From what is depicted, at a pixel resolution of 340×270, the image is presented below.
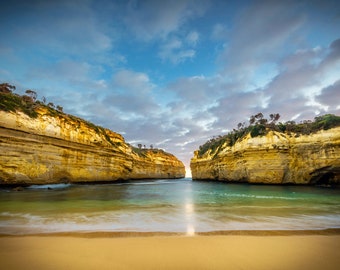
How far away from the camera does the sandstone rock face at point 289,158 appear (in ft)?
72.5

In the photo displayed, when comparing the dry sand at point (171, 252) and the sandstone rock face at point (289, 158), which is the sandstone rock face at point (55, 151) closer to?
the dry sand at point (171, 252)

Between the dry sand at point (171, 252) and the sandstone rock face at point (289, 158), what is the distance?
23.2m

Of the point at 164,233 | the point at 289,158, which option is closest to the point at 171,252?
the point at 164,233

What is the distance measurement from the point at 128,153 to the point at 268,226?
34.4 meters

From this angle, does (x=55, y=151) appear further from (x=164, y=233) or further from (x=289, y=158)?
(x=289, y=158)

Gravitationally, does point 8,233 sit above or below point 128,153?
below

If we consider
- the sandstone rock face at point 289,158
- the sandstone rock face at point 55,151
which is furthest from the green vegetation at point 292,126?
the sandstone rock face at point 55,151

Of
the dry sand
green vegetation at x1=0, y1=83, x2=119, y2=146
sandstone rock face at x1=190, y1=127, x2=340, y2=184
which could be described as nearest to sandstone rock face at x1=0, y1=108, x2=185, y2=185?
green vegetation at x1=0, y1=83, x2=119, y2=146

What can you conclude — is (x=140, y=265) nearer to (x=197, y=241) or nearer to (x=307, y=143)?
(x=197, y=241)

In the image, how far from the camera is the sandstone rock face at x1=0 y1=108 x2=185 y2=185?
17.7 metres

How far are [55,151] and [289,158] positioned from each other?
29.4m

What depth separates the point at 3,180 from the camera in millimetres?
16875

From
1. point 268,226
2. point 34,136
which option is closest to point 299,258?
point 268,226

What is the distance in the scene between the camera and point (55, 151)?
22234mm
